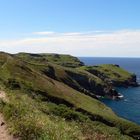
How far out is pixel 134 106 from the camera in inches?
5787

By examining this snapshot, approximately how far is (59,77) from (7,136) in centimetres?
11149

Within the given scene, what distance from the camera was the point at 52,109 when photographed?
46.3 metres

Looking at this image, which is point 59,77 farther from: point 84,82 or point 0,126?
point 0,126

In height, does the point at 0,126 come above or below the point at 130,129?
above

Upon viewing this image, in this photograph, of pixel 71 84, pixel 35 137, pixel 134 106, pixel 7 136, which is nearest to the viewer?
pixel 35 137

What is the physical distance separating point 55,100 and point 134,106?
80232mm

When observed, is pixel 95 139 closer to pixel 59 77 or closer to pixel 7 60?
pixel 7 60

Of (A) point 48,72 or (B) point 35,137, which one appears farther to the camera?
(A) point 48,72

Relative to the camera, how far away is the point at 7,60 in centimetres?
9769

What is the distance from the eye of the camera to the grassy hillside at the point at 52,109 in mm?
20438

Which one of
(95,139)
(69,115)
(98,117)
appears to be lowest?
(98,117)

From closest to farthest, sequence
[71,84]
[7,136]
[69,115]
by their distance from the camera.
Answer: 1. [7,136]
2. [69,115]
3. [71,84]

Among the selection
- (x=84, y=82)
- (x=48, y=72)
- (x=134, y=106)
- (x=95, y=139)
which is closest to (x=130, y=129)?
(x=95, y=139)

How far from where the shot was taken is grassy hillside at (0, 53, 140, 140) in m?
20.4
